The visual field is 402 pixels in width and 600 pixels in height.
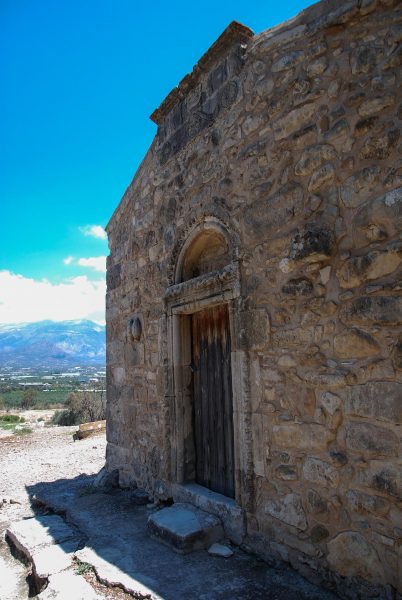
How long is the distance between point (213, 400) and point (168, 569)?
1543 mm

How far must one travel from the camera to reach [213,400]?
428 cm

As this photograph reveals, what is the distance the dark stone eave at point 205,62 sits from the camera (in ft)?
13.1

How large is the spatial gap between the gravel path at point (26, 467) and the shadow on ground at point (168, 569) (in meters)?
0.48

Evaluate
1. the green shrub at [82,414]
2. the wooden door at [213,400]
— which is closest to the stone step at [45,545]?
the wooden door at [213,400]

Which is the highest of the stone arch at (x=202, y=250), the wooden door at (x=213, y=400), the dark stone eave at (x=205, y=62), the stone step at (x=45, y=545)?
the dark stone eave at (x=205, y=62)

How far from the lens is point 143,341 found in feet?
17.6

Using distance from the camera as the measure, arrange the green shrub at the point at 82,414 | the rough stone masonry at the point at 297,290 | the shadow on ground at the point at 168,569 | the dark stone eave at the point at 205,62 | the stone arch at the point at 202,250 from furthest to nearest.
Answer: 1. the green shrub at the point at 82,414
2. the stone arch at the point at 202,250
3. the dark stone eave at the point at 205,62
4. the shadow on ground at the point at 168,569
5. the rough stone masonry at the point at 297,290

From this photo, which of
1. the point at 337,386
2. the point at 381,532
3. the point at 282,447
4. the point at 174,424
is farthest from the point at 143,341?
the point at 381,532

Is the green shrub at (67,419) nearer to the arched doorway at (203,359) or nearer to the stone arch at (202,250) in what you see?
the arched doorway at (203,359)

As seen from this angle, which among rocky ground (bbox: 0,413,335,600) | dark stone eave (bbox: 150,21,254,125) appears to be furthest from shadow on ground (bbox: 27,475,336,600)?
dark stone eave (bbox: 150,21,254,125)

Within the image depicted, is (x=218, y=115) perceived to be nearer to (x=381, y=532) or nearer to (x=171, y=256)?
(x=171, y=256)

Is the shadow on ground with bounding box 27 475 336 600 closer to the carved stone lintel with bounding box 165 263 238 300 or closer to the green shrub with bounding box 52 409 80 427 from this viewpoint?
the carved stone lintel with bounding box 165 263 238 300

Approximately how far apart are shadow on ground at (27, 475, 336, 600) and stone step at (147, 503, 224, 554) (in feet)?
0.21

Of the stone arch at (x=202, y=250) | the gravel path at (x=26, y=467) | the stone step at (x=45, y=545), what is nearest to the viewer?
the stone step at (x=45, y=545)
